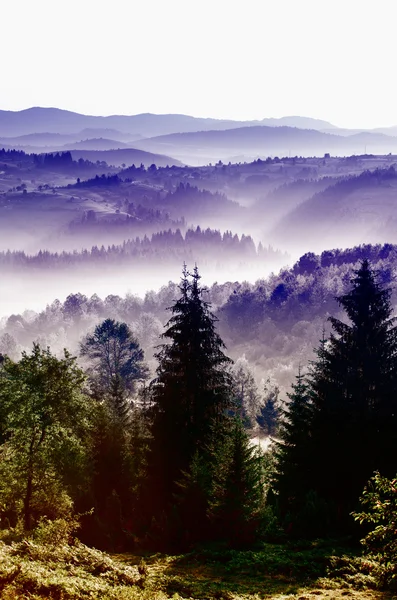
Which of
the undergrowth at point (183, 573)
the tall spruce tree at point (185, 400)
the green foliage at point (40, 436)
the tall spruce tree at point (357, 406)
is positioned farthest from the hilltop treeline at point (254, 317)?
the undergrowth at point (183, 573)

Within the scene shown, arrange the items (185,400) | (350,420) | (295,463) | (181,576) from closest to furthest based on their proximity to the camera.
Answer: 1. (181,576)
2. (350,420)
3. (185,400)
4. (295,463)

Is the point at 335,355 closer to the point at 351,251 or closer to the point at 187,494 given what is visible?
the point at 187,494

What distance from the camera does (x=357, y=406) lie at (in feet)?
81.6

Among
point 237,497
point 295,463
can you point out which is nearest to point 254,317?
point 295,463

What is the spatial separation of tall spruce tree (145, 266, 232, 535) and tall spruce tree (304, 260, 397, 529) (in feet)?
16.2

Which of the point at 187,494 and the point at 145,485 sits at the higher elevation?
the point at 187,494

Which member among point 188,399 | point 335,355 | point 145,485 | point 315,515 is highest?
point 335,355

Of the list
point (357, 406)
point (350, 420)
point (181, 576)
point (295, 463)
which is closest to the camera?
point (181, 576)

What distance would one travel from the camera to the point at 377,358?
25.3 metres

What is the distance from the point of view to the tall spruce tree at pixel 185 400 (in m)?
25.0

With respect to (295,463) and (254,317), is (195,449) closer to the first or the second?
(295,463)

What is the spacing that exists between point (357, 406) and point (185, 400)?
26.2ft

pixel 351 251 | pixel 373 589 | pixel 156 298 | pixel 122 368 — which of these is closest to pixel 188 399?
pixel 373 589

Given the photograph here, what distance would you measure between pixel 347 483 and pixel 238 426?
21.9ft
